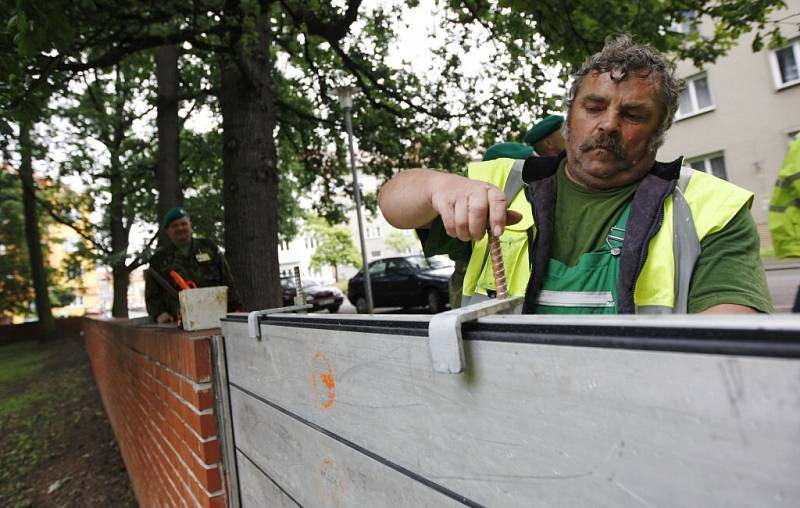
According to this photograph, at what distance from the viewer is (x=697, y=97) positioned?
18125 mm

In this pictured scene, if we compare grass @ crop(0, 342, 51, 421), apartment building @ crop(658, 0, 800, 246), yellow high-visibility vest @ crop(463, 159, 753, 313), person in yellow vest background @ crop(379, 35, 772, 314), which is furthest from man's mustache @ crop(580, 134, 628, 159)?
apartment building @ crop(658, 0, 800, 246)

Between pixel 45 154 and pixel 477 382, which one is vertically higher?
pixel 45 154

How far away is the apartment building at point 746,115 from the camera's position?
626 inches

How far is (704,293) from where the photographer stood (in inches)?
47.1

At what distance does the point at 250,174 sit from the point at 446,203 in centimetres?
397

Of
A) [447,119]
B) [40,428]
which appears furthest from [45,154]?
[447,119]

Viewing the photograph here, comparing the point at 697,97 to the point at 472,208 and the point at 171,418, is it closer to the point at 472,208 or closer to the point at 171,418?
the point at 171,418

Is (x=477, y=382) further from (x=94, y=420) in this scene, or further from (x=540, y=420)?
(x=94, y=420)

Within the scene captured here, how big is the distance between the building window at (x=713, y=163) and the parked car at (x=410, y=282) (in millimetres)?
10090

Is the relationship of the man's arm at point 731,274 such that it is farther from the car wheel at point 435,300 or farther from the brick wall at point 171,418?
the car wheel at point 435,300

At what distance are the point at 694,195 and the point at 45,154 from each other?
482 inches

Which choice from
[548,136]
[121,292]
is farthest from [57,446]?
[121,292]

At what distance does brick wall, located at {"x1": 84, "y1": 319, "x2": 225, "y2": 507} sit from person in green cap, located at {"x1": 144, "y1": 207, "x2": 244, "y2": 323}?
38 cm

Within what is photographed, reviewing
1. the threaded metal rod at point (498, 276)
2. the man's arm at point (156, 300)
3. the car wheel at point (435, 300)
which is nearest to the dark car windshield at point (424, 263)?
the car wheel at point (435, 300)
